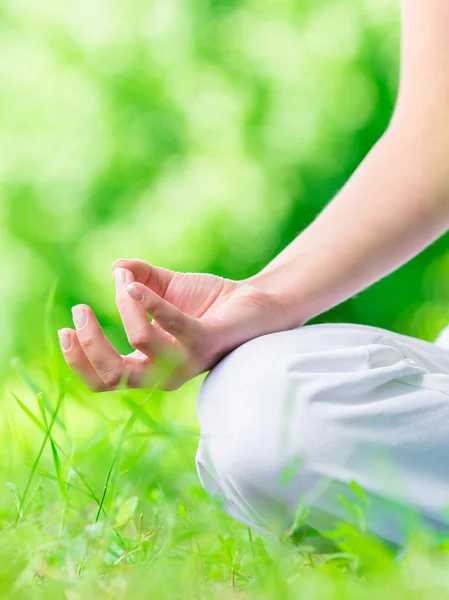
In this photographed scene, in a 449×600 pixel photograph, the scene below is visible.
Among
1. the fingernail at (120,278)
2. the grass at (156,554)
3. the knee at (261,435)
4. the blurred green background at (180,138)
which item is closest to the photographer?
the grass at (156,554)

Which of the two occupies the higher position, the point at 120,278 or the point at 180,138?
the point at 120,278

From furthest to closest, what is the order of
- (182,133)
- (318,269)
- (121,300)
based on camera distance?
(182,133) → (318,269) → (121,300)

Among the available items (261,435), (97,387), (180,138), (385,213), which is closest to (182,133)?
(180,138)

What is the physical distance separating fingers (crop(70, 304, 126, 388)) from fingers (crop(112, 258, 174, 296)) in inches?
2.8

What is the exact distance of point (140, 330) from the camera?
2.48 ft

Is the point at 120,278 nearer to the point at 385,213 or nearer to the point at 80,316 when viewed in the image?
the point at 80,316

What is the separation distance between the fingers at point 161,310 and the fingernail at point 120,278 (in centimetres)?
5

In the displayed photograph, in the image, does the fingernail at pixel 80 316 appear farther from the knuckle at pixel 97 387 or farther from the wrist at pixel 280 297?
the wrist at pixel 280 297

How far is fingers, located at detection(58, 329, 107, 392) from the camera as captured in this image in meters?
0.84

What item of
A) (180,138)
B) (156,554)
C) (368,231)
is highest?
(368,231)

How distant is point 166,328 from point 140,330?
0.08 ft

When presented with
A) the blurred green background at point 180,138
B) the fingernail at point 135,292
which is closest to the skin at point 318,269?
the fingernail at point 135,292

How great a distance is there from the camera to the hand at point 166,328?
30.0 inches

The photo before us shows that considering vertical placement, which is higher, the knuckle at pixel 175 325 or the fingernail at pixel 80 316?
the knuckle at pixel 175 325
